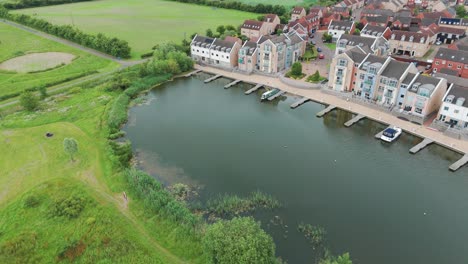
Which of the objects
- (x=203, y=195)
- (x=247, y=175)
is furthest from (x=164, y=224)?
(x=247, y=175)

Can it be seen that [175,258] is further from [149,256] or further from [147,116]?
[147,116]

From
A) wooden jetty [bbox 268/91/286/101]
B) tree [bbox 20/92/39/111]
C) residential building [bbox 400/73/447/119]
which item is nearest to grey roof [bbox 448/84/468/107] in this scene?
residential building [bbox 400/73/447/119]

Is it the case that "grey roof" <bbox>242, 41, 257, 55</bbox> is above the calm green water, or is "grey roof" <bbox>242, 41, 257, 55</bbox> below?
above

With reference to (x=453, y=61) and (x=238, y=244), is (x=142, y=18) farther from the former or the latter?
(x=238, y=244)

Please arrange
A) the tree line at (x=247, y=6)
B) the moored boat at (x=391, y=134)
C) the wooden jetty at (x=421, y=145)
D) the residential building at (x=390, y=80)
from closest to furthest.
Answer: the wooden jetty at (x=421, y=145) → the moored boat at (x=391, y=134) → the residential building at (x=390, y=80) → the tree line at (x=247, y=6)

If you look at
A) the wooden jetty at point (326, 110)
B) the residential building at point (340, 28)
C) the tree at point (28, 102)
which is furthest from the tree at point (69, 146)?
the residential building at point (340, 28)

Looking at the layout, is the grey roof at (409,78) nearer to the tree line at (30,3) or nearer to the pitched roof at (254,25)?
the pitched roof at (254,25)

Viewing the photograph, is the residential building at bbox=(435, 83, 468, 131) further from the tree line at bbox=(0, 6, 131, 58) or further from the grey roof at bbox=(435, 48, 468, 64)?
the tree line at bbox=(0, 6, 131, 58)
